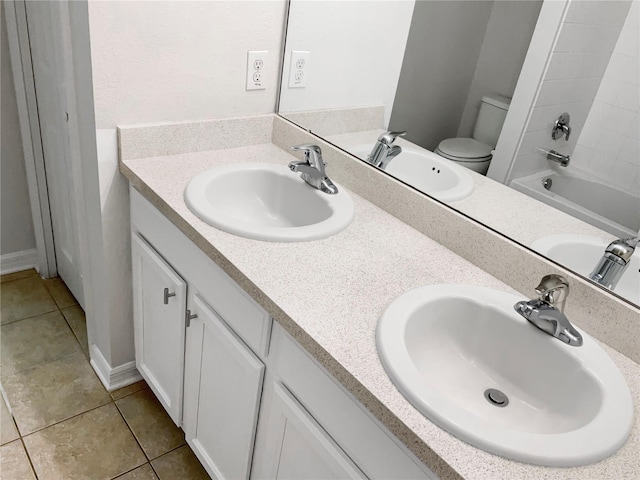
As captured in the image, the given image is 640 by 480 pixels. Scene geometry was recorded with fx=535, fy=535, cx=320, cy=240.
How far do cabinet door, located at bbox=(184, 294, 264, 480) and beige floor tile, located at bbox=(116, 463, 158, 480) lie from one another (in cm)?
19

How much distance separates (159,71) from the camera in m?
1.48

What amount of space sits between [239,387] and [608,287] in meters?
0.82

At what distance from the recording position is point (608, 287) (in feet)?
3.44

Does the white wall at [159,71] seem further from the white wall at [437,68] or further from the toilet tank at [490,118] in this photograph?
the toilet tank at [490,118]

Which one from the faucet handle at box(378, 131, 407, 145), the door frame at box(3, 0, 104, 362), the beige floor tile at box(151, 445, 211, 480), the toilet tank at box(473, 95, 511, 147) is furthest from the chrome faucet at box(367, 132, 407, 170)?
the beige floor tile at box(151, 445, 211, 480)

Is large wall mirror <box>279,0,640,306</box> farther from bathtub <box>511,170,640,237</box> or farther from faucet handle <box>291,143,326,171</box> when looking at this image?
faucet handle <box>291,143,326,171</box>

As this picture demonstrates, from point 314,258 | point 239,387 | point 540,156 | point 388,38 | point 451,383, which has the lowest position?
point 239,387

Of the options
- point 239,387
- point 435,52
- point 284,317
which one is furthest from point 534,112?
point 239,387

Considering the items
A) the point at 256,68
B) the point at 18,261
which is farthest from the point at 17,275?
the point at 256,68

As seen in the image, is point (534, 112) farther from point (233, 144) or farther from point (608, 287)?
point (233, 144)

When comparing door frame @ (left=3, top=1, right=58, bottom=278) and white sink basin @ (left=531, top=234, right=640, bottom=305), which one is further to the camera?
door frame @ (left=3, top=1, right=58, bottom=278)

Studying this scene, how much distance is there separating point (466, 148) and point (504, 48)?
0.23 metres

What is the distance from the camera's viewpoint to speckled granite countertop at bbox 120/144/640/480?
0.77 metres

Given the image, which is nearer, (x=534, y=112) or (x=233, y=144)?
(x=534, y=112)
